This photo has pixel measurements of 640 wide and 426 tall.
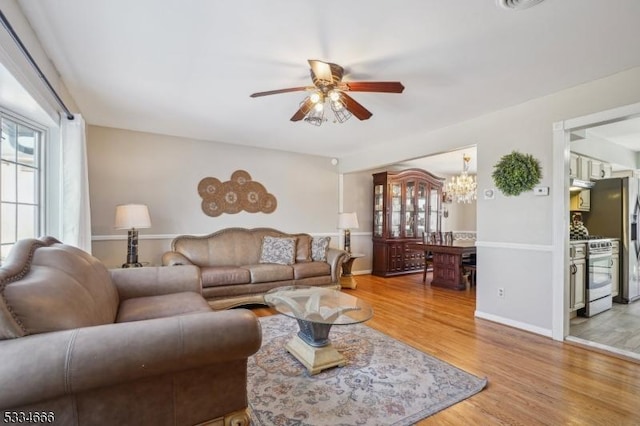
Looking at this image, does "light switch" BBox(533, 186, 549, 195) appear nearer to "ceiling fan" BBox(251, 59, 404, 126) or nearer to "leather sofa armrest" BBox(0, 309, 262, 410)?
"ceiling fan" BBox(251, 59, 404, 126)

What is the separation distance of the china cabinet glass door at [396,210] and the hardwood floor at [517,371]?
246 centimetres

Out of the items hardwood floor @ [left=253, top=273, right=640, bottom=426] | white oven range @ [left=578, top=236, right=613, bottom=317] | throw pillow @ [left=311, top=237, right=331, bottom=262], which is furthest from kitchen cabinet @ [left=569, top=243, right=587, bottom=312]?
throw pillow @ [left=311, top=237, right=331, bottom=262]

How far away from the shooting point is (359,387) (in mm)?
2008

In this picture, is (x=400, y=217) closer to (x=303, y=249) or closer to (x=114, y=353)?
(x=303, y=249)

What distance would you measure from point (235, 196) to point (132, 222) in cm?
159

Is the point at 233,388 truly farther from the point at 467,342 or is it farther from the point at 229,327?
the point at 467,342

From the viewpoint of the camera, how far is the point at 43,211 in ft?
8.83

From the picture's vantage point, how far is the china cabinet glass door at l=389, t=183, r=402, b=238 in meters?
6.12

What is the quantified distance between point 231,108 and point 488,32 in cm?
249

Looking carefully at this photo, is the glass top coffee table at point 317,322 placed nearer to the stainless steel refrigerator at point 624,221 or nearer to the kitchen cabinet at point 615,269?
the kitchen cabinet at point 615,269

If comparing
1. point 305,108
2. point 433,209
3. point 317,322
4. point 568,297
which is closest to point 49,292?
point 317,322

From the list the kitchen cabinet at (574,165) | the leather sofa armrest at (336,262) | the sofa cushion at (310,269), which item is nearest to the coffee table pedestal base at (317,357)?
the sofa cushion at (310,269)

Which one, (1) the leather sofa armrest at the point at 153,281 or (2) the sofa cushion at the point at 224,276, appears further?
(2) the sofa cushion at the point at 224,276

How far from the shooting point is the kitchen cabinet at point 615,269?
3896 mm
